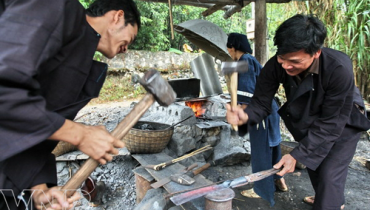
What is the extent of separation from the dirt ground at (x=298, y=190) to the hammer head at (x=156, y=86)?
7.83 feet

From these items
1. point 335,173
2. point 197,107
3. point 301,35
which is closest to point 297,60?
point 301,35

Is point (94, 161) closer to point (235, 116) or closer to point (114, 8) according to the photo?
point (114, 8)

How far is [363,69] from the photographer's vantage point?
6.71 metres

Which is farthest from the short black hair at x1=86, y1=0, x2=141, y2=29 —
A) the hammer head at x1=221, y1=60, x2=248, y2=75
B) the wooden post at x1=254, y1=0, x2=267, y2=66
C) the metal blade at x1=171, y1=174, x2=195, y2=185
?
the wooden post at x1=254, y1=0, x2=267, y2=66

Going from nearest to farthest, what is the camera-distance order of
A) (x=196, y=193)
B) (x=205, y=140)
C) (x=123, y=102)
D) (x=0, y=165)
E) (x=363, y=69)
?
1. (x=0, y=165)
2. (x=196, y=193)
3. (x=205, y=140)
4. (x=363, y=69)
5. (x=123, y=102)

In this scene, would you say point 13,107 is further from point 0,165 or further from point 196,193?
point 196,193

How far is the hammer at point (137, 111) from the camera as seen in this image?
1.33 meters

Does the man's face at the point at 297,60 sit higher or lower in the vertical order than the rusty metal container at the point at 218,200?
higher

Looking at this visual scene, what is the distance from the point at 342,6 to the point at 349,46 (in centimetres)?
119

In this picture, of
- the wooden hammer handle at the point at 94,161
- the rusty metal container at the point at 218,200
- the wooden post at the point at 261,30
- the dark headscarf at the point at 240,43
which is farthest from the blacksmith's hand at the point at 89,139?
the wooden post at the point at 261,30

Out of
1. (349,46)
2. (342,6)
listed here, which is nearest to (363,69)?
(349,46)

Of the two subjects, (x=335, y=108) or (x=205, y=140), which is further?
(x=205, y=140)

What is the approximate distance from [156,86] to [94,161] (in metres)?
0.55

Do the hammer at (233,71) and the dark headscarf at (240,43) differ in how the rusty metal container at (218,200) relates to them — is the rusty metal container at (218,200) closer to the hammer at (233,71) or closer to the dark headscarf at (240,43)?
the hammer at (233,71)
